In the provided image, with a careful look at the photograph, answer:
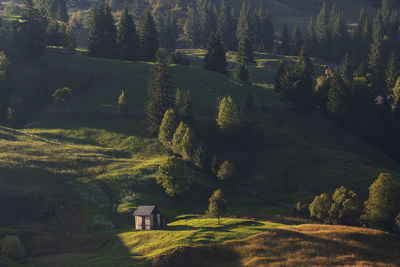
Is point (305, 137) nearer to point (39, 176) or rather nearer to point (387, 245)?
point (387, 245)

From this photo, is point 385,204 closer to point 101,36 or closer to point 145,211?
point 145,211

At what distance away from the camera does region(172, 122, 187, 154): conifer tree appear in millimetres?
91438

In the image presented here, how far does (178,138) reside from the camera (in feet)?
300

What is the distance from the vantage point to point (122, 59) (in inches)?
5910

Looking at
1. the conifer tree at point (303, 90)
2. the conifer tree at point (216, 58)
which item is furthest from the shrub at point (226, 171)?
the conifer tree at point (216, 58)

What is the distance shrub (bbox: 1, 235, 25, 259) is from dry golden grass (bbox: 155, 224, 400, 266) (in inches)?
757

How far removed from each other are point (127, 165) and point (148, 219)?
27101 millimetres

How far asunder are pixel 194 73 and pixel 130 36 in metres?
29.4

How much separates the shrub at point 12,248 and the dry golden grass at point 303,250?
63.1ft

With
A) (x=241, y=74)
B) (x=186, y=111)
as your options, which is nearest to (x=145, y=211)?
(x=186, y=111)

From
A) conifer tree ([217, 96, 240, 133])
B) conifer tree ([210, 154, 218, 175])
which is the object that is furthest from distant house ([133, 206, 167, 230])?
conifer tree ([217, 96, 240, 133])

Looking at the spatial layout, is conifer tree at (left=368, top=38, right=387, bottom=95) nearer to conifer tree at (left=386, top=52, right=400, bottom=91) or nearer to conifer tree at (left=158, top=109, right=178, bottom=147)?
conifer tree at (left=386, top=52, right=400, bottom=91)

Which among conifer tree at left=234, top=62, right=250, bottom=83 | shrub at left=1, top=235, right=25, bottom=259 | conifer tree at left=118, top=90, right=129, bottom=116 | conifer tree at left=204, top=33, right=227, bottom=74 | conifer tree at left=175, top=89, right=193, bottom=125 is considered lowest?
shrub at left=1, top=235, right=25, bottom=259

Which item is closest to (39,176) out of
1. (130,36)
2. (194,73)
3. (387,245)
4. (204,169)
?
(204,169)
